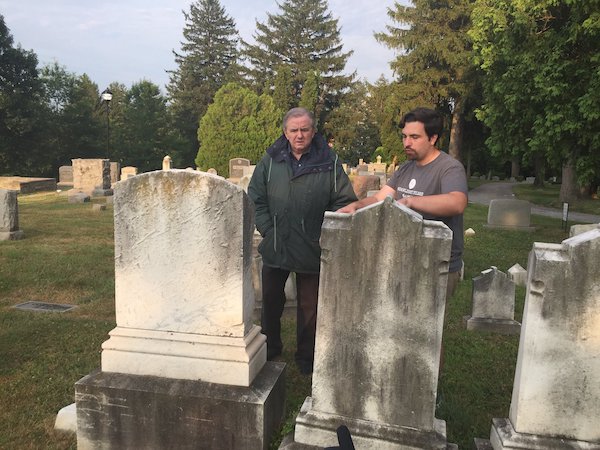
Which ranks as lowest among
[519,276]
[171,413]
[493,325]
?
[493,325]

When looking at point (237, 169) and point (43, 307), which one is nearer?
point (43, 307)

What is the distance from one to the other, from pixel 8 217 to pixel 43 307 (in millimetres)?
4638

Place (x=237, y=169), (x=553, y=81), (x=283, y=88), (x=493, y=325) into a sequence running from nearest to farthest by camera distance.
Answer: (x=493, y=325)
(x=553, y=81)
(x=237, y=169)
(x=283, y=88)

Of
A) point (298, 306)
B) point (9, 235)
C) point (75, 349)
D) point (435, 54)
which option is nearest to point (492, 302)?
point (298, 306)

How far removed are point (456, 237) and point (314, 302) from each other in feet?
3.95

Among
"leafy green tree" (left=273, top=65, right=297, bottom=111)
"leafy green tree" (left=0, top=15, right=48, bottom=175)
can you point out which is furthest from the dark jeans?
"leafy green tree" (left=273, top=65, right=297, bottom=111)

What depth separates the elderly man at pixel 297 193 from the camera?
129 inches

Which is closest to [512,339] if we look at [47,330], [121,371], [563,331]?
[563,331]

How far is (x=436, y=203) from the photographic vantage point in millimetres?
Result: 2572

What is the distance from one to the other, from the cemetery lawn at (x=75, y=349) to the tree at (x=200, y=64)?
1532 inches

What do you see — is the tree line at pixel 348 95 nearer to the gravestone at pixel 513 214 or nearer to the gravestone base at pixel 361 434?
the gravestone at pixel 513 214

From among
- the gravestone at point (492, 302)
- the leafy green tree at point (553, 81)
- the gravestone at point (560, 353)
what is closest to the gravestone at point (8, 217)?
the gravestone at point (492, 302)

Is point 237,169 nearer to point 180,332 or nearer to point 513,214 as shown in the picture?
point 513,214

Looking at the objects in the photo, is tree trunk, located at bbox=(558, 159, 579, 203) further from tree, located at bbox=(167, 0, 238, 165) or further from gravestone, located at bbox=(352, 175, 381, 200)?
tree, located at bbox=(167, 0, 238, 165)
